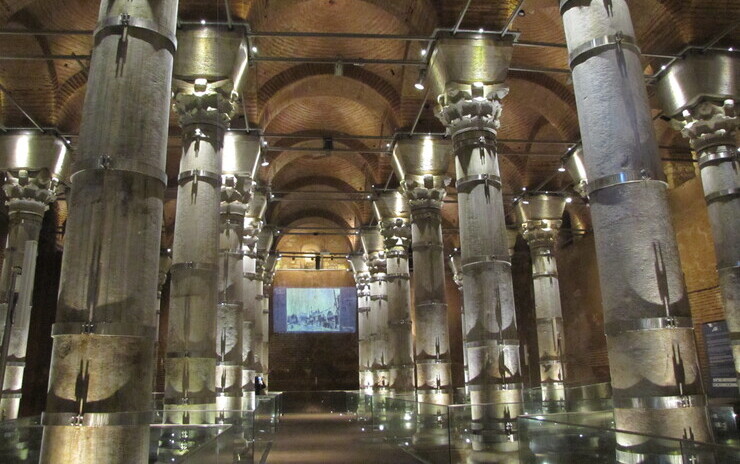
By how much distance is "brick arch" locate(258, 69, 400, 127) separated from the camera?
15.2 meters

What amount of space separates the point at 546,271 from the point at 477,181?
9441 mm

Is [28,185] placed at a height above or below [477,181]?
above

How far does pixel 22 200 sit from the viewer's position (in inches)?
540

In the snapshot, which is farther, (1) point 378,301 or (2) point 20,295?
(1) point 378,301

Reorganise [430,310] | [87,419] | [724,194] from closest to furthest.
Result: [87,419] < [724,194] < [430,310]

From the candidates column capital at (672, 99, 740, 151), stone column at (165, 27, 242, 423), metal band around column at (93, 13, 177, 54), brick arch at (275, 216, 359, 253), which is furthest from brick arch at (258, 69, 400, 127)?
brick arch at (275, 216, 359, 253)

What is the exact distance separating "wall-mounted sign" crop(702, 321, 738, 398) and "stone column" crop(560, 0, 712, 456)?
468 inches

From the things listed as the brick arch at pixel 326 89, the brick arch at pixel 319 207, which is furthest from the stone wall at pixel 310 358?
the brick arch at pixel 326 89

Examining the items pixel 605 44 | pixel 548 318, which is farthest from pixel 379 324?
pixel 605 44

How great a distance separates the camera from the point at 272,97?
1528 centimetres

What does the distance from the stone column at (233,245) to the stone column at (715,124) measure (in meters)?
8.62

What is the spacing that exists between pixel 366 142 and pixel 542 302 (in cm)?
738

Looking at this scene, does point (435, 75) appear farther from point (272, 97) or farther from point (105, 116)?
point (105, 116)

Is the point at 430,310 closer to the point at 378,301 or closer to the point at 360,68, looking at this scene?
the point at 360,68
